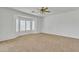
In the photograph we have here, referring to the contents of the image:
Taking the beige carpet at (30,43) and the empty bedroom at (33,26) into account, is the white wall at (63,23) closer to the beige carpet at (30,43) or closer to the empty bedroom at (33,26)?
the empty bedroom at (33,26)

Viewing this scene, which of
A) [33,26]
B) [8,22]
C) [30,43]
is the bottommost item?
[30,43]

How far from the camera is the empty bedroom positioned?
A: 2447 millimetres

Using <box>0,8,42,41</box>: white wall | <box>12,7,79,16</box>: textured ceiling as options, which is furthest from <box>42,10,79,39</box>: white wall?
<box>0,8,42,41</box>: white wall

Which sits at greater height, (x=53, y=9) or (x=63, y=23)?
(x=53, y=9)

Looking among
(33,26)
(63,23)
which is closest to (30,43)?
(33,26)

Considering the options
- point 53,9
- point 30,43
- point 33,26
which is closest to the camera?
point 53,9

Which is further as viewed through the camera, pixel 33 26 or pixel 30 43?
pixel 30 43

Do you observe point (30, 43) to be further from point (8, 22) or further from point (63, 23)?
point (63, 23)

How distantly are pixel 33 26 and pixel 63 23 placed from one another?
0.89 metres

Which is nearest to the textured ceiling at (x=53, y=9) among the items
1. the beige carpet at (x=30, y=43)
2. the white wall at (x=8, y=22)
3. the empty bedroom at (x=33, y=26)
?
the empty bedroom at (x=33, y=26)

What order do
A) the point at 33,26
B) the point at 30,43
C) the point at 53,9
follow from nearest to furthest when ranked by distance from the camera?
the point at 53,9 < the point at 33,26 < the point at 30,43

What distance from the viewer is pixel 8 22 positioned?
8.69 feet
